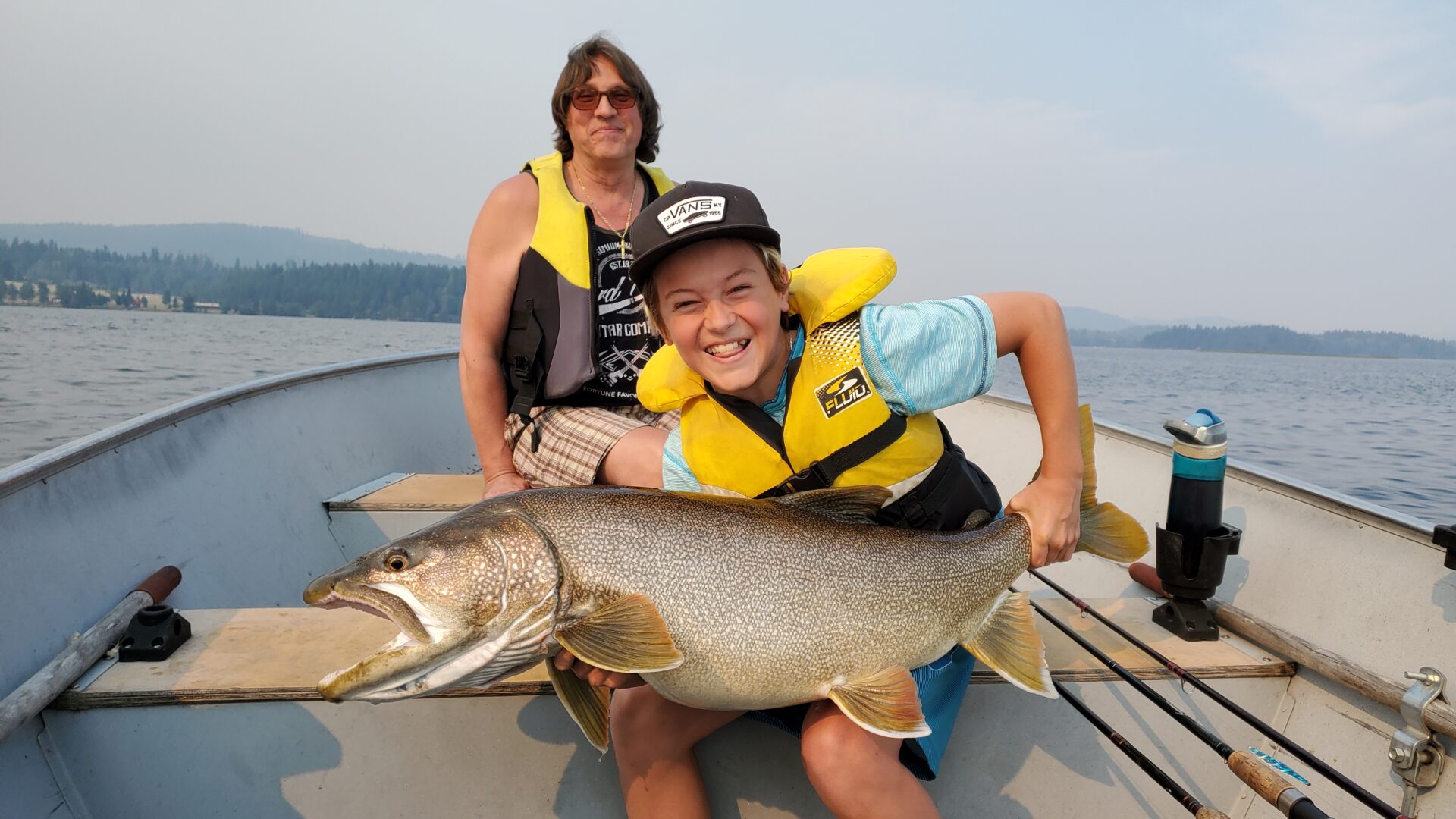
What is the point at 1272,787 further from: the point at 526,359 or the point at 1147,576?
the point at 526,359

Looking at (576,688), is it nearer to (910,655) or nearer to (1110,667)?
(910,655)

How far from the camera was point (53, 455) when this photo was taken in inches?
117

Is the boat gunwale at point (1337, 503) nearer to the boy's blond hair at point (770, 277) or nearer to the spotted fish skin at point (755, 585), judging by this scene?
the spotted fish skin at point (755, 585)

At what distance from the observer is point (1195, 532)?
121 inches

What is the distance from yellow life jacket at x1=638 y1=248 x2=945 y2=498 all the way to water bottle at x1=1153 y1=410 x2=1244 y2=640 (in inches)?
46.2

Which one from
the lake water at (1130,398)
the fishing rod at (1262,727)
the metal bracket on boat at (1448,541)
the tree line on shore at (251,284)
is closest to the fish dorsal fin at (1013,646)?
the fishing rod at (1262,727)

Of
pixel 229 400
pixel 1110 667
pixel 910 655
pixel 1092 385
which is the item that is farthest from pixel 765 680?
pixel 1092 385

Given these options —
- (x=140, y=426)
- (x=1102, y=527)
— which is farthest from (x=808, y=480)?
(x=140, y=426)

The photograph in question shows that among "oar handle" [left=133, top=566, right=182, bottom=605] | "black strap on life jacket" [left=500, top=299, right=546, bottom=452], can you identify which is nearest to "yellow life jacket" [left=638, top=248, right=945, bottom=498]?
"black strap on life jacket" [left=500, top=299, right=546, bottom=452]

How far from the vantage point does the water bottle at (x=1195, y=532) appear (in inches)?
120

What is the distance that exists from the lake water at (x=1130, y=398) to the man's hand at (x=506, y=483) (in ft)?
13.5

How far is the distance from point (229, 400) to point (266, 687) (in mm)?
2675

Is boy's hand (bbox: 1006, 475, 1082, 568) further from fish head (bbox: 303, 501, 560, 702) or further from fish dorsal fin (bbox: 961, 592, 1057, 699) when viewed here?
fish head (bbox: 303, 501, 560, 702)

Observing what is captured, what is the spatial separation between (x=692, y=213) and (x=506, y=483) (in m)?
Result: 2.12
